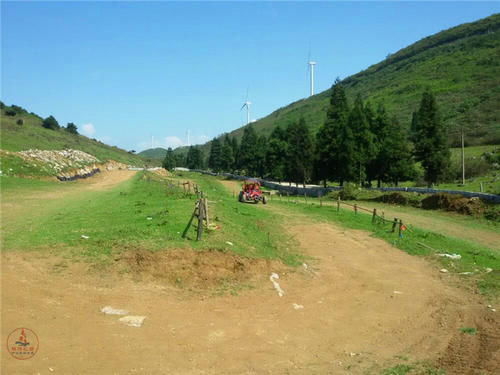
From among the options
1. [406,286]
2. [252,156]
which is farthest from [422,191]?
[252,156]

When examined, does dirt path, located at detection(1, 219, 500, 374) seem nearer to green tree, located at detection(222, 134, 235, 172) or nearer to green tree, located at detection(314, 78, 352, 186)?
green tree, located at detection(314, 78, 352, 186)

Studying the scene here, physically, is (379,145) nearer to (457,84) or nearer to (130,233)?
(130,233)

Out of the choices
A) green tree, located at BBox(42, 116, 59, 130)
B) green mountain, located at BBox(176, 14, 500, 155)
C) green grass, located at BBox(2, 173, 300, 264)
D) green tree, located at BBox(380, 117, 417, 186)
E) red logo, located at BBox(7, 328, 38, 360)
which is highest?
green mountain, located at BBox(176, 14, 500, 155)

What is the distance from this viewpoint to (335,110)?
5959 centimetres

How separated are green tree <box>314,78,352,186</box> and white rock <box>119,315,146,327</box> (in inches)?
1889

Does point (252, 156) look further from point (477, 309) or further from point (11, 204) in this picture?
point (477, 309)

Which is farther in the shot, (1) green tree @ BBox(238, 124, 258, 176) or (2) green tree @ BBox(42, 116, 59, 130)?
(2) green tree @ BBox(42, 116, 59, 130)

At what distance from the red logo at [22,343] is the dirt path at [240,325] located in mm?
143

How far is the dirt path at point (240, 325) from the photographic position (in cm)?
831

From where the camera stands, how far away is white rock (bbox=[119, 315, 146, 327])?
9.62m

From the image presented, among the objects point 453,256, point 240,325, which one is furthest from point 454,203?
point 240,325

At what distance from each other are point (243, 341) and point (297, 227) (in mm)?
15225

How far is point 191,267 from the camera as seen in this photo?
42.8 feet

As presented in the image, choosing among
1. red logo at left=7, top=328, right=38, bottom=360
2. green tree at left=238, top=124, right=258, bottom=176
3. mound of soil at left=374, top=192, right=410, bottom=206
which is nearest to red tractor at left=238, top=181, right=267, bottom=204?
mound of soil at left=374, top=192, right=410, bottom=206
